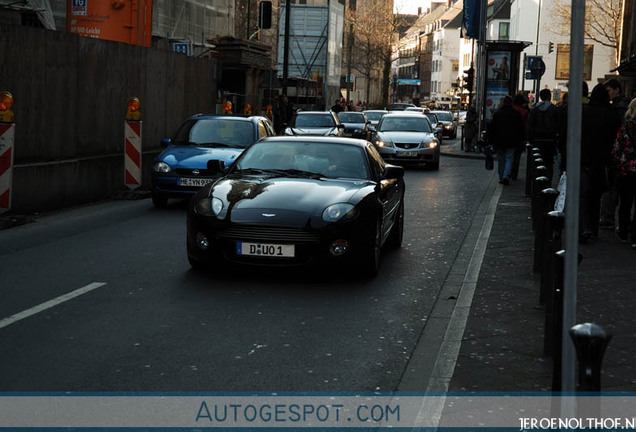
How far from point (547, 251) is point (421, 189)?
546 inches

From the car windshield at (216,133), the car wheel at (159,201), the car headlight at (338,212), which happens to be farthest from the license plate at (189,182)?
the car headlight at (338,212)

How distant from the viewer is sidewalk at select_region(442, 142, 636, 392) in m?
5.90

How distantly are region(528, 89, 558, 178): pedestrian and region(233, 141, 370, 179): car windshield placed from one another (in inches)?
371

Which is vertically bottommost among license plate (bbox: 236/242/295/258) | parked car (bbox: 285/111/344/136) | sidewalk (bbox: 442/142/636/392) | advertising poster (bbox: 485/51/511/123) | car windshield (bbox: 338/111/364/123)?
sidewalk (bbox: 442/142/636/392)

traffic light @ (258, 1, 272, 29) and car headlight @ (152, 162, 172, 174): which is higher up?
traffic light @ (258, 1, 272, 29)

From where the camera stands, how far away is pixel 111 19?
29.3m

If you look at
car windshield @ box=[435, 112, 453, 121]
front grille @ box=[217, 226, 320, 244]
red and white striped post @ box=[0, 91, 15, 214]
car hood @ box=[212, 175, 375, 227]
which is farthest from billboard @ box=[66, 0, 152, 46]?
Answer: car windshield @ box=[435, 112, 453, 121]

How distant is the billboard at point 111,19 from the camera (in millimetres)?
28609

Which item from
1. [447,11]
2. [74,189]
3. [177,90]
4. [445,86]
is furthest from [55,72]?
[447,11]

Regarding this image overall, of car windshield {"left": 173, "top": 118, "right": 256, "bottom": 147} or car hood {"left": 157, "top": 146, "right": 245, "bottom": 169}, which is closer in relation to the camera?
car hood {"left": 157, "top": 146, "right": 245, "bottom": 169}

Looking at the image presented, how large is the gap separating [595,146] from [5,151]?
754 cm

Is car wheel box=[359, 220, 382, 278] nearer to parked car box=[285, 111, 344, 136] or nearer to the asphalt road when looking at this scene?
the asphalt road

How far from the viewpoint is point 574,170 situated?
162 inches

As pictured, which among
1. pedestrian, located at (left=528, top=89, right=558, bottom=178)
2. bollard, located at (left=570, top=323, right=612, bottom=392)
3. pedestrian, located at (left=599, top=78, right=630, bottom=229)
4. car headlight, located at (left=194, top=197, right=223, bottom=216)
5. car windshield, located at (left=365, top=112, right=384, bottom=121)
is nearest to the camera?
bollard, located at (left=570, top=323, right=612, bottom=392)
